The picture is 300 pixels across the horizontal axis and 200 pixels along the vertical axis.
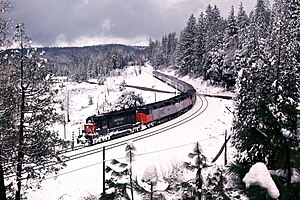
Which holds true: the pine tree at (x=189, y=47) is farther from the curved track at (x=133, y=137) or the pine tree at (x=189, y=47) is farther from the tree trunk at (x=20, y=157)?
the tree trunk at (x=20, y=157)

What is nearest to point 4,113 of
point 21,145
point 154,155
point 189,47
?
point 21,145

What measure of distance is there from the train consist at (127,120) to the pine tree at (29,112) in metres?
23.5

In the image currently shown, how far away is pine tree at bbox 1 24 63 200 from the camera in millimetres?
13250

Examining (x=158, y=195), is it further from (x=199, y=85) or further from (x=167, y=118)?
(x=199, y=85)

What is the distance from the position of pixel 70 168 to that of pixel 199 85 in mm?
62372

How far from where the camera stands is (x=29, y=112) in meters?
14.8

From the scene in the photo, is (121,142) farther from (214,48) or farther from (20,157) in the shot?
(214,48)

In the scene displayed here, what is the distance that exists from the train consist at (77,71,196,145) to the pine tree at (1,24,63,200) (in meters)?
23.5

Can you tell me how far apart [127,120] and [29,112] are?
95.4 feet

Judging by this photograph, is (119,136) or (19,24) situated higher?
(19,24)

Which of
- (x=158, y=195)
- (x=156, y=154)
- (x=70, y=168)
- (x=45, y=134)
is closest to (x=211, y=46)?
(x=156, y=154)

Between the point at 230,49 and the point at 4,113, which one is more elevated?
the point at 230,49

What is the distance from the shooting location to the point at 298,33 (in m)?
40.1

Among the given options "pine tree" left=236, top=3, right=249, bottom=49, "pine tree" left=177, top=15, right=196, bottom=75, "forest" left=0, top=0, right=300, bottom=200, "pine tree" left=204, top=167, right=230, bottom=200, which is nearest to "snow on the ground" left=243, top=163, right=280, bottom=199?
"forest" left=0, top=0, right=300, bottom=200
